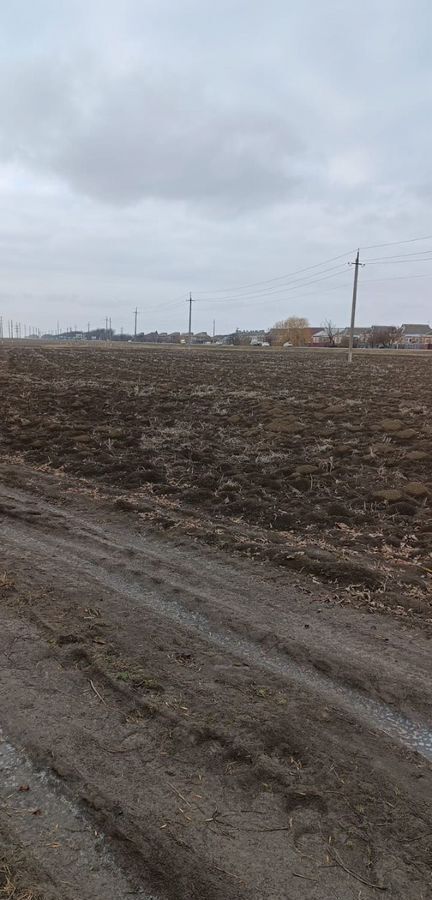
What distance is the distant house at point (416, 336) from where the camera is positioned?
438 ft

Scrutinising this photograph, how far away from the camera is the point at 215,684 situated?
351cm

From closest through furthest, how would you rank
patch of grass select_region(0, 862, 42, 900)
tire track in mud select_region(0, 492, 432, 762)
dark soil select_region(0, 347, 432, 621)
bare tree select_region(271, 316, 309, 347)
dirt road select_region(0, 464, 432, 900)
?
patch of grass select_region(0, 862, 42, 900)
dirt road select_region(0, 464, 432, 900)
tire track in mud select_region(0, 492, 432, 762)
dark soil select_region(0, 347, 432, 621)
bare tree select_region(271, 316, 309, 347)

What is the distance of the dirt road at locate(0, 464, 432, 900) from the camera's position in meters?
2.31

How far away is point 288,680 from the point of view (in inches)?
142

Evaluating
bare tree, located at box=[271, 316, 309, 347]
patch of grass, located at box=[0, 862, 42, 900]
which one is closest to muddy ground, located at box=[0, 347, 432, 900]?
patch of grass, located at box=[0, 862, 42, 900]

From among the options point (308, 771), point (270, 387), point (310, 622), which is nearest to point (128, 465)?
point (310, 622)

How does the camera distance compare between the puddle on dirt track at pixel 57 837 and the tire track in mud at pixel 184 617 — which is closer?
the puddle on dirt track at pixel 57 837

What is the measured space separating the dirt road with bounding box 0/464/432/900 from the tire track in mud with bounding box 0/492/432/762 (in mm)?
17

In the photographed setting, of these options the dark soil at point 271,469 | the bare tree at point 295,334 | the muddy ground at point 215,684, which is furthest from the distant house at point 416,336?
the muddy ground at point 215,684

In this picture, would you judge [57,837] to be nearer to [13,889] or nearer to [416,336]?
[13,889]

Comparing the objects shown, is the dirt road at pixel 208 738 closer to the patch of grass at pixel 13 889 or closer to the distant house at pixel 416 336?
the patch of grass at pixel 13 889

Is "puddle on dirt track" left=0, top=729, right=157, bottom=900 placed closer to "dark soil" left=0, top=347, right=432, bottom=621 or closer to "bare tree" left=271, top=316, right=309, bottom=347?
"dark soil" left=0, top=347, right=432, bottom=621

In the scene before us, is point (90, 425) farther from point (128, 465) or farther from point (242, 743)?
point (242, 743)

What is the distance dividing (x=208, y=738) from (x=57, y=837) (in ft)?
3.06
